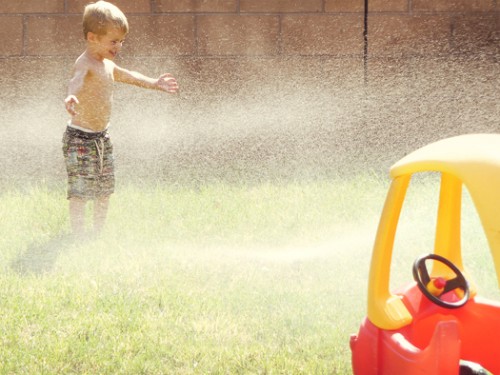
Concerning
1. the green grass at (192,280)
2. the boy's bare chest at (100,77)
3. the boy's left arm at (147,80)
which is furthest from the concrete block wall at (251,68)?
the boy's bare chest at (100,77)

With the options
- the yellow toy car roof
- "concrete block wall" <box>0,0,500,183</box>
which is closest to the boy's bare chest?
"concrete block wall" <box>0,0,500,183</box>

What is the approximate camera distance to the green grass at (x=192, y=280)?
2.93 metres

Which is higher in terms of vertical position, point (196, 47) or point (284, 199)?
point (196, 47)

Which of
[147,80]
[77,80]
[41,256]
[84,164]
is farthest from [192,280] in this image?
[147,80]

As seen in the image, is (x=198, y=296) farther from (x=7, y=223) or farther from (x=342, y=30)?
(x=342, y=30)

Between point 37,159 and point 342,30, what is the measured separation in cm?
223

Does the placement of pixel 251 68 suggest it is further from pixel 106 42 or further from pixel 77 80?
pixel 77 80

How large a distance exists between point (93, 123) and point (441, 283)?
2.45 m

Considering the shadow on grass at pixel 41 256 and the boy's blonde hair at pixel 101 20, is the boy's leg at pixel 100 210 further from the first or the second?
the boy's blonde hair at pixel 101 20

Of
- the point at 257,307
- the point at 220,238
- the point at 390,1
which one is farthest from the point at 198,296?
the point at 390,1

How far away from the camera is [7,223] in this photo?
4660 mm

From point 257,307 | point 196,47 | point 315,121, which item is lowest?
point 257,307

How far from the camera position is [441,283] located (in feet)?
8.73

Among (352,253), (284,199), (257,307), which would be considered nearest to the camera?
(257,307)
